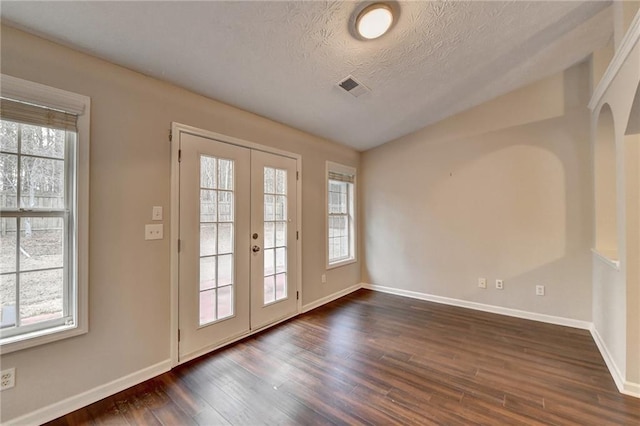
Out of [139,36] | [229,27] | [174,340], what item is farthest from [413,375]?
[139,36]

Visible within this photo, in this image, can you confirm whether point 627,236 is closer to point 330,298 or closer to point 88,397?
point 330,298

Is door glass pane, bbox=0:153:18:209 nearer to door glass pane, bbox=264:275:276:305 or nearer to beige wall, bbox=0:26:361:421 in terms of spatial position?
beige wall, bbox=0:26:361:421

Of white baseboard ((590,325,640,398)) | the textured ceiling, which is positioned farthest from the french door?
white baseboard ((590,325,640,398))

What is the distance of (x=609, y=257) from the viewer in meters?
2.41

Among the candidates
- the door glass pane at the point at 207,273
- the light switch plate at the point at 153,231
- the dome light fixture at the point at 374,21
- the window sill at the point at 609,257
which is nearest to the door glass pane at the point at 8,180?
the light switch plate at the point at 153,231

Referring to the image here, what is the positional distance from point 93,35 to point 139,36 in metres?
0.26

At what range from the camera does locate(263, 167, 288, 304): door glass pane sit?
10.3 ft

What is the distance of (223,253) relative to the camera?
2.69 metres

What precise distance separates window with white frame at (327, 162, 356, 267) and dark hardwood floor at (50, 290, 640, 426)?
146cm

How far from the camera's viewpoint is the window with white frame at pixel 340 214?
4.16m

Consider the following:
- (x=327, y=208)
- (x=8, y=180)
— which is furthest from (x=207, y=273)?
(x=327, y=208)

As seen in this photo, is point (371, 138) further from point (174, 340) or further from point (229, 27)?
point (174, 340)

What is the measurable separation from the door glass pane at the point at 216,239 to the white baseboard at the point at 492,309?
8.79ft

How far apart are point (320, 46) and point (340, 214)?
107 inches
